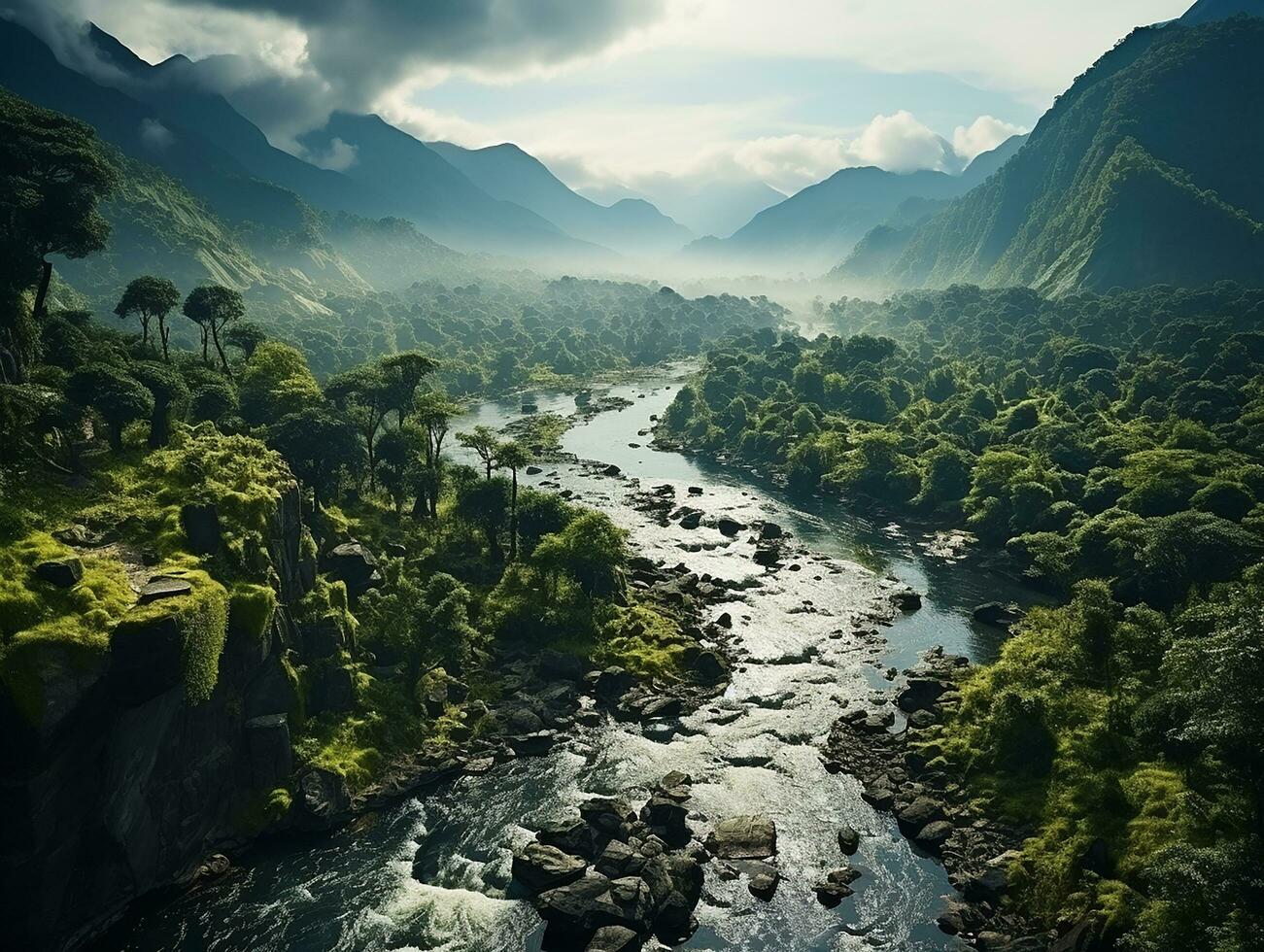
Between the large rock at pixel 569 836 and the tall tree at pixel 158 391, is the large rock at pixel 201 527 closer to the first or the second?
the tall tree at pixel 158 391

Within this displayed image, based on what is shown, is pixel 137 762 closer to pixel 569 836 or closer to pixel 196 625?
pixel 196 625

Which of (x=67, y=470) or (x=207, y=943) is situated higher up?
(x=67, y=470)

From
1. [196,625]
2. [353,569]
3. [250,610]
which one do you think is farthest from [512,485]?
[196,625]

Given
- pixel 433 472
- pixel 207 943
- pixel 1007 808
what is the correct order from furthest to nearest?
pixel 433 472
pixel 1007 808
pixel 207 943

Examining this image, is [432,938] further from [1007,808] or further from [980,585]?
[980,585]

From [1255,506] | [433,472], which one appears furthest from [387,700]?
[1255,506]

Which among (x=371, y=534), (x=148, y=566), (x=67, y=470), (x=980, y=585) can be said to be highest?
(x=67, y=470)

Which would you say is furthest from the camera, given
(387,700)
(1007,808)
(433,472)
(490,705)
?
(433,472)
